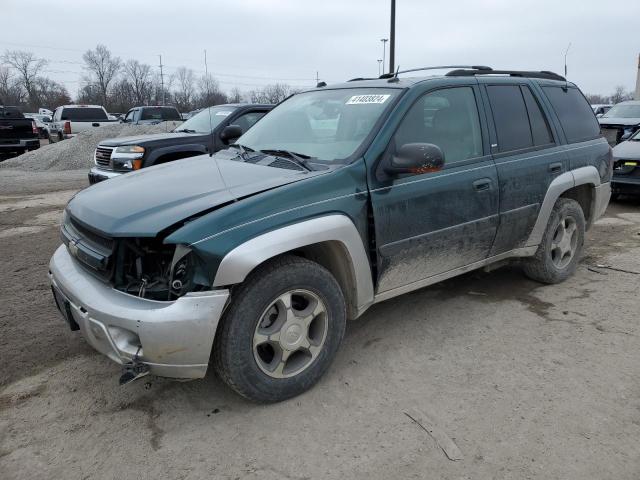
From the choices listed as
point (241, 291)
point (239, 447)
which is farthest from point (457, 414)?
point (241, 291)

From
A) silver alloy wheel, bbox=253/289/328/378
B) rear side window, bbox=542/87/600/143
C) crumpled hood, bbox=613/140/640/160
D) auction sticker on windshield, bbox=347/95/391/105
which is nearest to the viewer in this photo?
silver alloy wheel, bbox=253/289/328/378

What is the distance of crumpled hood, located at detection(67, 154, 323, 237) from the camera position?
271 cm

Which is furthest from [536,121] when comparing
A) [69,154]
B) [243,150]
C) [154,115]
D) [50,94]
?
[50,94]

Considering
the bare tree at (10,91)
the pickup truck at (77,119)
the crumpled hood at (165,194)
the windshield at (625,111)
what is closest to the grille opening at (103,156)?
the crumpled hood at (165,194)

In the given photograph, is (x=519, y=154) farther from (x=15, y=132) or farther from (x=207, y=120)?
(x=15, y=132)

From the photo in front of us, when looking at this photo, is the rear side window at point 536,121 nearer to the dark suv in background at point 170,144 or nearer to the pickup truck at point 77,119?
the dark suv in background at point 170,144

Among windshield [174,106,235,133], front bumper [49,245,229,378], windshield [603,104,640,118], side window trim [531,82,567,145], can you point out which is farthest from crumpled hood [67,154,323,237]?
windshield [603,104,640,118]

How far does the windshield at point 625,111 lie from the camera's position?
13.2 m

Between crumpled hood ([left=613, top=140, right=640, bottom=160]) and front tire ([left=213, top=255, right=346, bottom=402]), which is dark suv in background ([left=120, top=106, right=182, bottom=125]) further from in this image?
front tire ([left=213, top=255, right=346, bottom=402])

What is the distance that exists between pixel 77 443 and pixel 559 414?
2618mm

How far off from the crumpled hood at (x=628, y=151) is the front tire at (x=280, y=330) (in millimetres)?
7637

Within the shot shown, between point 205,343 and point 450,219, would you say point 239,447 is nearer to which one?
point 205,343

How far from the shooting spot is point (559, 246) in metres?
4.76

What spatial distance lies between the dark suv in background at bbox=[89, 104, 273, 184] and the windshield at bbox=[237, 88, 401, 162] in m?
2.85
